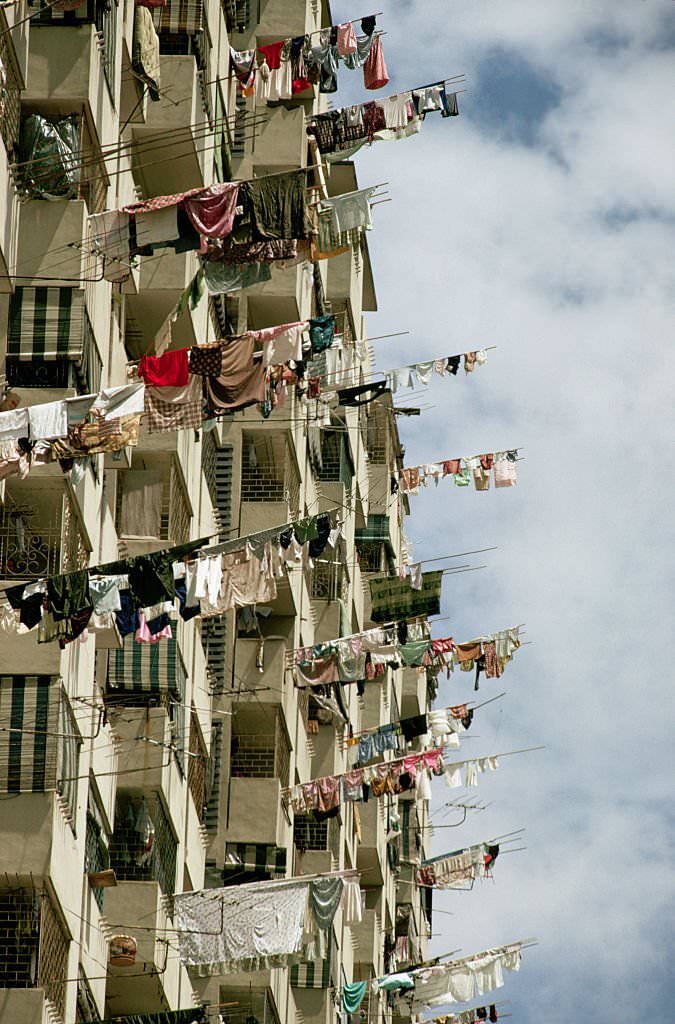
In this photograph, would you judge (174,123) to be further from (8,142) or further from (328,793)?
(328,793)

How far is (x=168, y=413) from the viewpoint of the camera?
27.5 meters

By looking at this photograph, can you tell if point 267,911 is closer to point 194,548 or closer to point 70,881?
point 70,881

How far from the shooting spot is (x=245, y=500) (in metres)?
45.0

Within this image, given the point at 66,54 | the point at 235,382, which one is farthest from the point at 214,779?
the point at 66,54

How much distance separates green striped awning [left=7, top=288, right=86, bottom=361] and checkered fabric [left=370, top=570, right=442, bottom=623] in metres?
18.9

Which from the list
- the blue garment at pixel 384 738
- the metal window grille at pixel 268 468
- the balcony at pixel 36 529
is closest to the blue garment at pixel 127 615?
the balcony at pixel 36 529

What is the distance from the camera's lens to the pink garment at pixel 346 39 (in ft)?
120

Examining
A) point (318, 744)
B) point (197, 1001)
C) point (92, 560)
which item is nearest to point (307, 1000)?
point (318, 744)

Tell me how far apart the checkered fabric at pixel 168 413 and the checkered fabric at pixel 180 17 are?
12.3m

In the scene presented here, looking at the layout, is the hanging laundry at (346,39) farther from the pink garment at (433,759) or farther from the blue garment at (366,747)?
the blue garment at (366,747)

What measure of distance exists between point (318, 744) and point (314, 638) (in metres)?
2.31

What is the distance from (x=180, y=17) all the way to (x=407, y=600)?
14.3 metres

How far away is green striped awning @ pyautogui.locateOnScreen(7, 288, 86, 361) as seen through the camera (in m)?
29.6

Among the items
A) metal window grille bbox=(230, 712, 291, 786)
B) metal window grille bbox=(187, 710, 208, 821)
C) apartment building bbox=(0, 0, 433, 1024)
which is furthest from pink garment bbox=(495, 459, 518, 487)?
metal window grille bbox=(187, 710, 208, 821)
